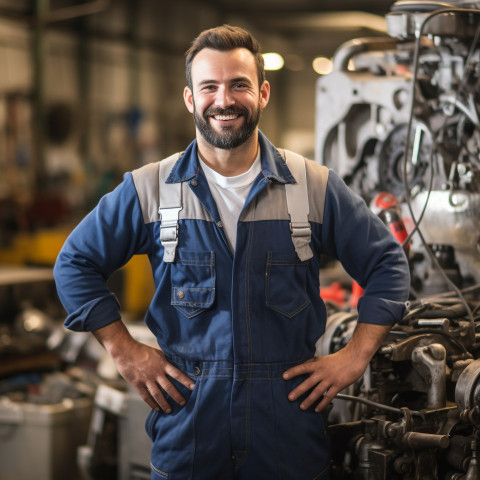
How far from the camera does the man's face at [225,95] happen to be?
6.08 feet

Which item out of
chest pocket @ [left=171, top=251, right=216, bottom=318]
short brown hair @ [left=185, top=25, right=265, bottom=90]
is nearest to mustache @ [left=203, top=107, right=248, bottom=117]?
short brown hair @ [left=185, top=25, right=265, bottom=90]

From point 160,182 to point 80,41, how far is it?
8.39m

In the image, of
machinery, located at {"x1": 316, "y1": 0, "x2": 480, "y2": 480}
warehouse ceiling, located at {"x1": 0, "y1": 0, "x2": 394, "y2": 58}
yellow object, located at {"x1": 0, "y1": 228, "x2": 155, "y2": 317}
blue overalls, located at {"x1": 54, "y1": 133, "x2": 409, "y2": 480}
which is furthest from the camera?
warehouse ceiling, located at {"x1": 0, "y1": 0, "x2": 394, "y2": 58}

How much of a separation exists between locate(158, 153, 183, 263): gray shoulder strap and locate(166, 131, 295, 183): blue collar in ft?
0.07

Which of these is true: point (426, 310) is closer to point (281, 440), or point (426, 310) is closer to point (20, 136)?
point (281, 440)

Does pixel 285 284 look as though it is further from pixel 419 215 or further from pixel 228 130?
pixel 419 215

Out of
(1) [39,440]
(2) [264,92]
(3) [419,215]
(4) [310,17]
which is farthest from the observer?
(4) [310,17]

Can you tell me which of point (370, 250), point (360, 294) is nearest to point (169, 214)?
point (370, 250)

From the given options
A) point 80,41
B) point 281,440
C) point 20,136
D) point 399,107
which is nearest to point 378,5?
point 80,41

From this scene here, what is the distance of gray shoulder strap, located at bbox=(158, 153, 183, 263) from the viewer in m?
1.88

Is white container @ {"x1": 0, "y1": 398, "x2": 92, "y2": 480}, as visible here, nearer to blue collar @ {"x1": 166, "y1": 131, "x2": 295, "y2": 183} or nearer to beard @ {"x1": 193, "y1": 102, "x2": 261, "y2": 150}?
blue collar @ {"x1": 166, "y1": 131, "x2": 295, "y2": 183}

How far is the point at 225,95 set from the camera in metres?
1.85

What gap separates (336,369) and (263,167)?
0.53m

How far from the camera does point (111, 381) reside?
357 centimetres
